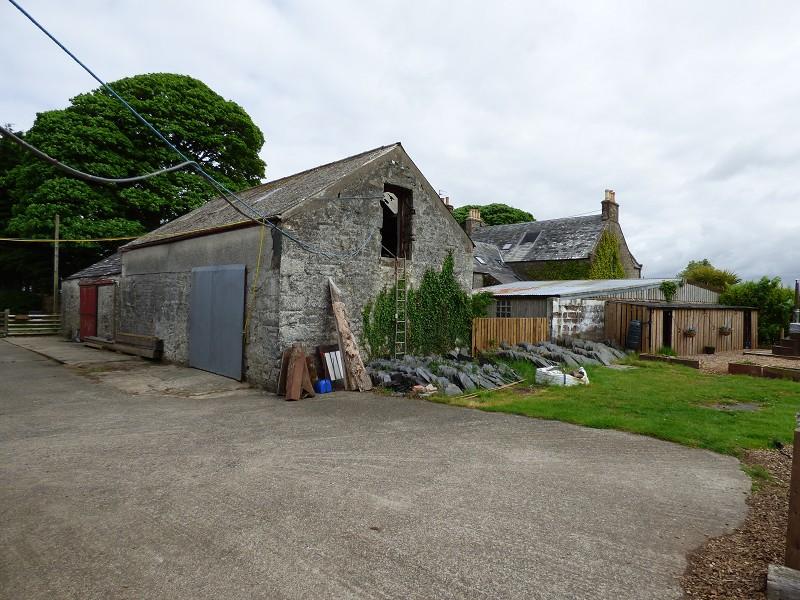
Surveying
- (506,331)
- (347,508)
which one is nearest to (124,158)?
(506,331)

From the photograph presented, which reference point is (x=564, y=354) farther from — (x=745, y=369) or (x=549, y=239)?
(x=549, y=239)

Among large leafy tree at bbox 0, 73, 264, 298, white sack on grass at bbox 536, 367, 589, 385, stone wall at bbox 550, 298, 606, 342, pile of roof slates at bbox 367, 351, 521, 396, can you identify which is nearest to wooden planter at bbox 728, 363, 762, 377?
stone wall at bbox 550, 298, 606, 342

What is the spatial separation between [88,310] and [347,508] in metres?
20.4

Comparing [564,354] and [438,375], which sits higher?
[564,354]

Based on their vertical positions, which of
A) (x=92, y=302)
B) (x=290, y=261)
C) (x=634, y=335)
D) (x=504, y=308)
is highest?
(x=290, y=261)

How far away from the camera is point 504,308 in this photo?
1977 centimetres

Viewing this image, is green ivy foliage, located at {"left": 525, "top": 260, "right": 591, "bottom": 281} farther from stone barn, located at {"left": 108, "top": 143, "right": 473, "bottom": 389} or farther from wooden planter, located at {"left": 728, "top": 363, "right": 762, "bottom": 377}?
stone barn, located at {"left": 108, "top": 143, "right": 473, "bottom": 389}

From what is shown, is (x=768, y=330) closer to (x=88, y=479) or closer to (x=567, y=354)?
(x=567, y=354)

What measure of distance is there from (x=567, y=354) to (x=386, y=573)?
12409 millimetres

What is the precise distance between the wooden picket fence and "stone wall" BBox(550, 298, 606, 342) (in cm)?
52

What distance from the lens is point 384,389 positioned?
10344 mm

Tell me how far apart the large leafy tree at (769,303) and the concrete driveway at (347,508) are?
70.8ft

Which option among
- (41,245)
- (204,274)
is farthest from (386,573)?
(41,245)

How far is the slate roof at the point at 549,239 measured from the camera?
31156 millimetres
